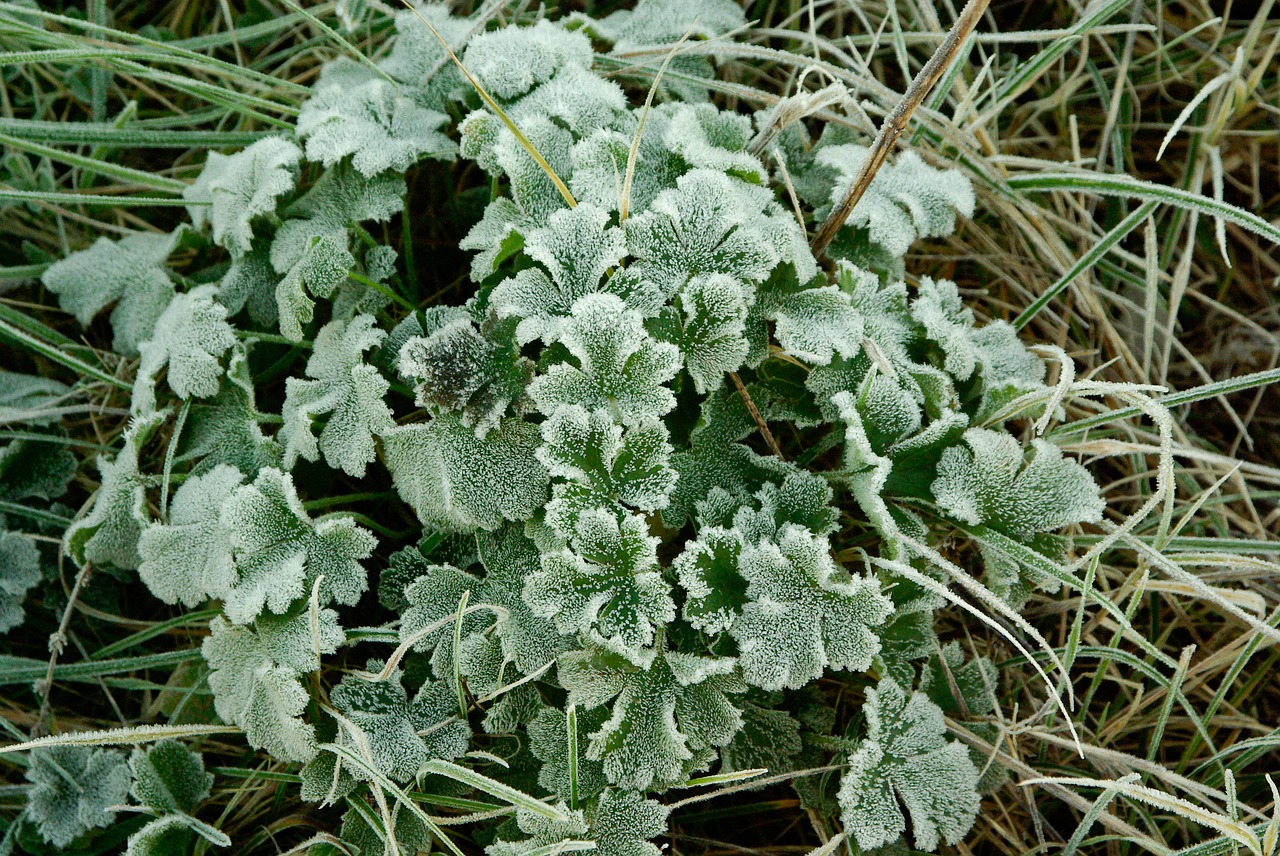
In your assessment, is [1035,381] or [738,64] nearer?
[1035,381]

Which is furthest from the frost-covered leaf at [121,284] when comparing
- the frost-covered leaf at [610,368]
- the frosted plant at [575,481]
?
the frost-covered leaf at [610,368]

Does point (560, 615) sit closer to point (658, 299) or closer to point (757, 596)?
point (757, 596)

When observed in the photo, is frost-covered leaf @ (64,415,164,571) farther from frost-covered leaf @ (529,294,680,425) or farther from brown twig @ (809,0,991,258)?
brown twig @ (809,0,991,258)

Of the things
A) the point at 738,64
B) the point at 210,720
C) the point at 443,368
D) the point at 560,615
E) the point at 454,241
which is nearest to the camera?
the point at 560,615

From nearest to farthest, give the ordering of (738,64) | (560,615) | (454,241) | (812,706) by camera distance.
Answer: (560,615)
(812,706)
(454,241)
(738,64)

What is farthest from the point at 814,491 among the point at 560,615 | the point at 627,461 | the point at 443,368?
the point at 443,368

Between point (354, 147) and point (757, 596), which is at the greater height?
point (354, 147)
